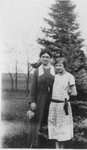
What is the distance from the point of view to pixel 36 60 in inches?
75.0

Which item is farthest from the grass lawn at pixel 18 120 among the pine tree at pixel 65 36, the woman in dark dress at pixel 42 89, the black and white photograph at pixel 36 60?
the pine tree at pixel 65 36

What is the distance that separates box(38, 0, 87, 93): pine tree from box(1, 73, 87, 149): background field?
389 mm

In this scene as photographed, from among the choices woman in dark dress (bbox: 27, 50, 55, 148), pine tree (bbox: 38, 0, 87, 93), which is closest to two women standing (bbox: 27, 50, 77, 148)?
woman in dark dress (bbox: 27, 50, 55, 148)

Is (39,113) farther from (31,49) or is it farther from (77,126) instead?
(31,49)

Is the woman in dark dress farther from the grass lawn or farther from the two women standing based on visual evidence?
the grass lawn

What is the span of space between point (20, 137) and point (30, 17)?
1.33 m

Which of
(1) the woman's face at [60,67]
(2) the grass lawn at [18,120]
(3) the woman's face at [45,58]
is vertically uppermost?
(3) the woman's face at [45,58]

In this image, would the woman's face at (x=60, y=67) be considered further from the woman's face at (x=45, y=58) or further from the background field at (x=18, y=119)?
the background field at (x=18, y=119)

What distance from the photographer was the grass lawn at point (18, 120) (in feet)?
6.39

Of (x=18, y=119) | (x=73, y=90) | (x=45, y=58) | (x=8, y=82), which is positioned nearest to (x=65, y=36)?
(x=45, y=58)

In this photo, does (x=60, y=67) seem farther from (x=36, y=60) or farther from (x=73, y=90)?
(x=36, y=60)

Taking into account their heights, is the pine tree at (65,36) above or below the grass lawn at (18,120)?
above

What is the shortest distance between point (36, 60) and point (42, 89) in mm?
349

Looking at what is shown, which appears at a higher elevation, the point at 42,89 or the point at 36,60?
the point at 36,60
